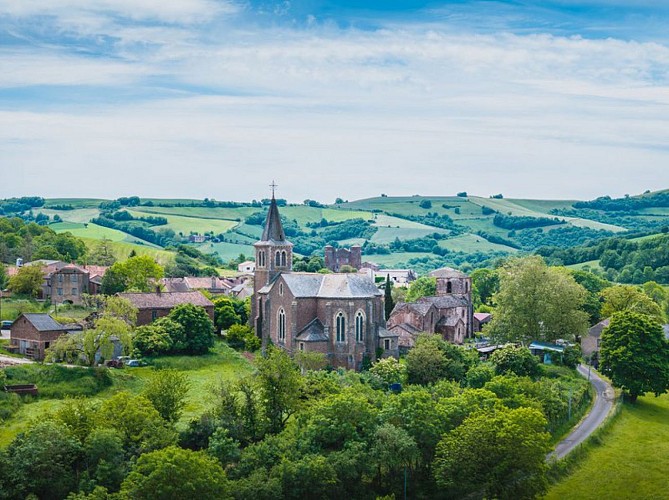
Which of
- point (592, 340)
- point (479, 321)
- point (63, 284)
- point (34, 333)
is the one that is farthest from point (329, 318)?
point (479, 321)

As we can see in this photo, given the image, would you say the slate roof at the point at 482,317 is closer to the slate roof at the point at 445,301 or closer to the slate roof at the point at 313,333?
the slate roof at the point at 445,301

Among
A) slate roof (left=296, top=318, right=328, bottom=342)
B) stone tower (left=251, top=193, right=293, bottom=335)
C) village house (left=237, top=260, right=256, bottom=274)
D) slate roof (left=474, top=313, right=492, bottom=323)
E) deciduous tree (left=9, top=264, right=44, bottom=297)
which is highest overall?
stone tower (left=251, top=193, right=293, bottom=335)

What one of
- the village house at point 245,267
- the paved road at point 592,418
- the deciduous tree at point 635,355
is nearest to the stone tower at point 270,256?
the paved road at point 592,418

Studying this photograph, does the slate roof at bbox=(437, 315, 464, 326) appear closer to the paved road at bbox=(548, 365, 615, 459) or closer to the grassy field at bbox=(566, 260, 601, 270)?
the paved road at bbox=(548, 365, 615, 459)

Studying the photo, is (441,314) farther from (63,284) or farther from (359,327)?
(63,284)

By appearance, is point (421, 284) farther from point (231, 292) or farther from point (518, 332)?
point (518, 332)

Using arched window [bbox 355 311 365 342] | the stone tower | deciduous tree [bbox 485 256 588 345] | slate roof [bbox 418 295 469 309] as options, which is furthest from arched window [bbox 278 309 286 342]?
deciduous tree [bbox 485 256 588 345]

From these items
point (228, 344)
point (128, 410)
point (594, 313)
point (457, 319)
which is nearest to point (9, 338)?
point (228, 344)

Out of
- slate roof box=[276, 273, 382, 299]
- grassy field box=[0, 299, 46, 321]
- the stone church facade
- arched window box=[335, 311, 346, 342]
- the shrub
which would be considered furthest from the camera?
the stone church facade
